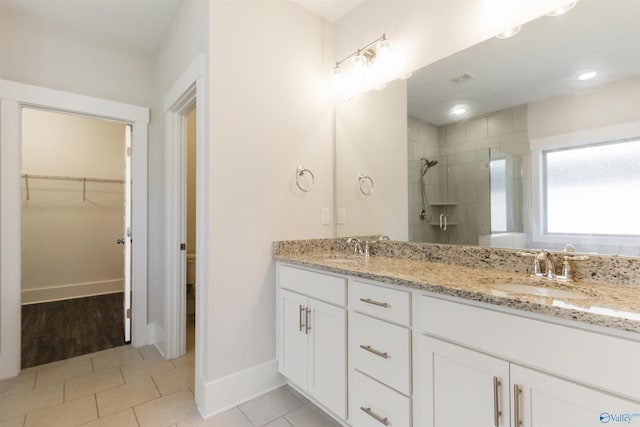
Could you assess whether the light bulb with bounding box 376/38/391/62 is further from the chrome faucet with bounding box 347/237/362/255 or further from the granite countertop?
the granite countertop

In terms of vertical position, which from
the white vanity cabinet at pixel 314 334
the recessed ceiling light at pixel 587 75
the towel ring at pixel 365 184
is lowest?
the white vanity cabinet at pixel 314 334

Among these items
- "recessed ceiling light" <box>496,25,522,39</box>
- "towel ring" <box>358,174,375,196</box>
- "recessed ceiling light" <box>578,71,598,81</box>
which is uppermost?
"recessed ceiling light" <box>496,25,522,39</box>

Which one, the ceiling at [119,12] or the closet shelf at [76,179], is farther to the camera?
the closet shelf at [76,179]

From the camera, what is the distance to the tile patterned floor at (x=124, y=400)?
62.9 inches

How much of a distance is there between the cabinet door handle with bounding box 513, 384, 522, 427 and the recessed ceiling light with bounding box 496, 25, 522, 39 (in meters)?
1.52

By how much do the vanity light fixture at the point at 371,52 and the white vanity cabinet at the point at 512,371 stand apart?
1641mm

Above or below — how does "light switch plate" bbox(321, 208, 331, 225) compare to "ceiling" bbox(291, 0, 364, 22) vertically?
below

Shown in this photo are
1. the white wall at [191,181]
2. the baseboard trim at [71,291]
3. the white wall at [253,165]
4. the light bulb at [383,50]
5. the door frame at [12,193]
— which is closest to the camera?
the white wall at [253,165]

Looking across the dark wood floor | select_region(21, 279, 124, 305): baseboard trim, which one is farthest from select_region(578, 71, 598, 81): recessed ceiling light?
select_region(21, 279, 124, 305): baseboard trim

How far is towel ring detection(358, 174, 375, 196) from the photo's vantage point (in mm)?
2138

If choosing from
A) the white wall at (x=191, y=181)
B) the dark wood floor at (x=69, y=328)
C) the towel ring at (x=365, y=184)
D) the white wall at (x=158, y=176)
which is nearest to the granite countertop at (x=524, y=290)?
the towel ring at (x=365, y=184)

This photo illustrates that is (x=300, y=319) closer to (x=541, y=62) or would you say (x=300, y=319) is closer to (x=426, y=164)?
(x=426, y=164)

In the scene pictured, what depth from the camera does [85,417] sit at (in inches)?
63.8

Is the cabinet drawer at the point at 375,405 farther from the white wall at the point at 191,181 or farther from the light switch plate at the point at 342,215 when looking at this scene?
the white wall at the point at 191,181
